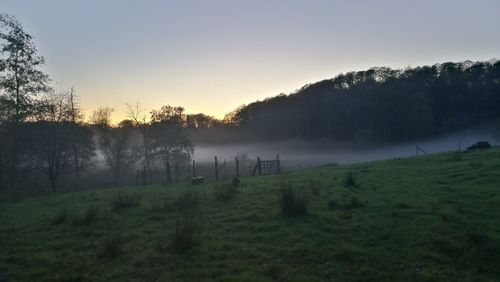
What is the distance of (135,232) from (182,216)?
8.39 feet

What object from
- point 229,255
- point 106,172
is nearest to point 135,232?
point 229,255

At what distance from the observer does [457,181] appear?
71.2ft

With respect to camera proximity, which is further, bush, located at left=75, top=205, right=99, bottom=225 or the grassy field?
bush, located at left=75, top=205, right=99, bottom=225

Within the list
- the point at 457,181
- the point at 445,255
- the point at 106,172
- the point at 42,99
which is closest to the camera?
the point at 445,255

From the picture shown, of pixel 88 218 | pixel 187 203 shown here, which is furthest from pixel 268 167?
pixel 88 218

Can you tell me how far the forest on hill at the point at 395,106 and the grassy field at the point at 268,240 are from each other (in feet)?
287

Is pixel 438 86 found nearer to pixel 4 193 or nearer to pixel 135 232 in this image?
pixel 4 193

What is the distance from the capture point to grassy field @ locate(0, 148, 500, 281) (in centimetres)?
997

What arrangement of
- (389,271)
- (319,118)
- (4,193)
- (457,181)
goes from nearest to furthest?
1. (389,271)
2. (457,181)
3. (4,193)
4. (319,118)

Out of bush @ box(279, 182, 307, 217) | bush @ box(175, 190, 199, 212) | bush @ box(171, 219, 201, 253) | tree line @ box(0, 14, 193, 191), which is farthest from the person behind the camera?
tree line @ box(0, 14, 193, 191)

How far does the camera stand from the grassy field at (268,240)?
9.97 meters

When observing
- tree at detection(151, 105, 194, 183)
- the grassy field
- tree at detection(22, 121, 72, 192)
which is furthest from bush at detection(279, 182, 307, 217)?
tree at detection(151, 105, 194, 183)

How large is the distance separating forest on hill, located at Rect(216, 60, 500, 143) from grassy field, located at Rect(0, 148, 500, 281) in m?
87.4

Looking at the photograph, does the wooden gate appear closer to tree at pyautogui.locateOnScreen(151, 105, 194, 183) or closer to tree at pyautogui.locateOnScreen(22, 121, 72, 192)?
tree at pyautogui.locateOnScreen(22, 121, 72, 192)
